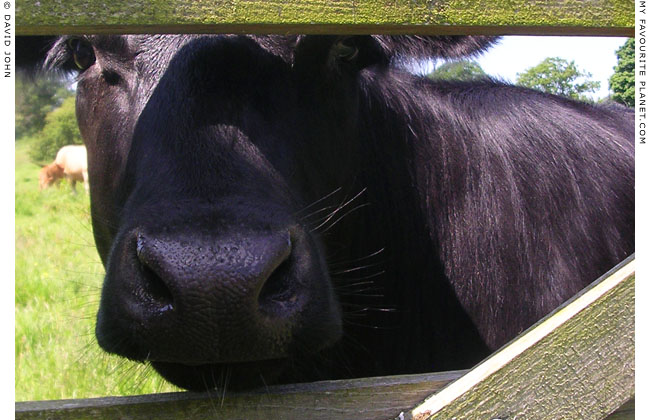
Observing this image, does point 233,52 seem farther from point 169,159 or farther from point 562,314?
point 562,314

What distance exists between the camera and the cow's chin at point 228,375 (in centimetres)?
161

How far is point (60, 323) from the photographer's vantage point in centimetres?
520

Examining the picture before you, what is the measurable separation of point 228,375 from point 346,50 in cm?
138

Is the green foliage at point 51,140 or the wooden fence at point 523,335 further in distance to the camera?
the green foliage at point 51,140

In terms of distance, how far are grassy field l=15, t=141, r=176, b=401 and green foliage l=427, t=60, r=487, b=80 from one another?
6.47 feet

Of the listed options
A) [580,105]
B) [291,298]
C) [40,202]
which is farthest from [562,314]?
[40,202]

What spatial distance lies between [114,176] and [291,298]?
3.83 feet

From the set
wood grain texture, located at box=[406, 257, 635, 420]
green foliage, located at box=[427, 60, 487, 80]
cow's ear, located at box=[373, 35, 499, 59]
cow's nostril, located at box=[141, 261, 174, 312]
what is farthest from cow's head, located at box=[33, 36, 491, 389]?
green foliage, located at box=[427, 60, 487, 80]

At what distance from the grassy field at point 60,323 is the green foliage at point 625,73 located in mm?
2243

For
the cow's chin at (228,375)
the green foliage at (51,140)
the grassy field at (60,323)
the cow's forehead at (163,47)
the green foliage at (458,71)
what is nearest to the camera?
the cow's chin at (228,375)

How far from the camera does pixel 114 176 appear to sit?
239cm

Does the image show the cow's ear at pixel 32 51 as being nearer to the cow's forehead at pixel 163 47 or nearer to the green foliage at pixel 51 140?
the cow's forehead at pixel 163 47

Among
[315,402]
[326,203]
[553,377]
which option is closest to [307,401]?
[315,402]

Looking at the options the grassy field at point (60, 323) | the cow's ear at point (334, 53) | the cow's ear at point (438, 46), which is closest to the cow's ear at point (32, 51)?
the grassy field at point (60, 323)
